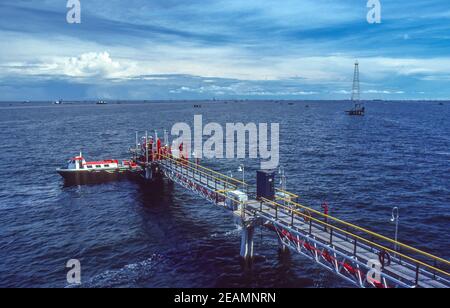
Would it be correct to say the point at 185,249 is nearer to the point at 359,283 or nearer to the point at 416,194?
the point at 359,283

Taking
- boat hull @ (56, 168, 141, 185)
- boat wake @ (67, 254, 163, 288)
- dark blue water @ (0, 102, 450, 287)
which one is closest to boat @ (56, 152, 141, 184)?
boat hull @ (56, 168, 141, 185)

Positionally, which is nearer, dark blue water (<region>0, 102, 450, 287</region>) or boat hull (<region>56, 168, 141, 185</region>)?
dark blue water (<region>0, 102, 450, 287</region>)

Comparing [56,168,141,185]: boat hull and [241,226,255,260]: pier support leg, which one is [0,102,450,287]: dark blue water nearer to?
[241,226,255,260]: pier support leg

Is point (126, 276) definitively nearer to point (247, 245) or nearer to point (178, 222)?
point (247, 245)

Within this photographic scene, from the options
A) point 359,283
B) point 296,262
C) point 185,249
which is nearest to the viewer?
point 359,283
